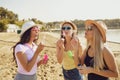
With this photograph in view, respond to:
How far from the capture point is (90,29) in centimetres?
347

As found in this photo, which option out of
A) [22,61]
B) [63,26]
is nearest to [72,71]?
[63,26]

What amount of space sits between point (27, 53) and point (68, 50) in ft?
3.55

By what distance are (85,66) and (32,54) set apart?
867 mm

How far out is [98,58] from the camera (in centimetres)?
316

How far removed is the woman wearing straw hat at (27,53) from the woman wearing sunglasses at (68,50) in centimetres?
52

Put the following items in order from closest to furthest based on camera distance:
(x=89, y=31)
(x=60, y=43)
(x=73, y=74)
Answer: (x=89, y=31) < (x=60, y=43) < (x=73, y=74)

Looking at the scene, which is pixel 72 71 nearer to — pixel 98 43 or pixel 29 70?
pixel 29 70

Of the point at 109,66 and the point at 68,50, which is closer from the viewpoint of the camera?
the point at 109,66

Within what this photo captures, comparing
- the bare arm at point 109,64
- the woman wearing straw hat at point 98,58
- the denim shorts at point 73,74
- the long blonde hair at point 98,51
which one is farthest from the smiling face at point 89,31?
the denim shorts at point 73,74

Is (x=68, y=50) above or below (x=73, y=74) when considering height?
above

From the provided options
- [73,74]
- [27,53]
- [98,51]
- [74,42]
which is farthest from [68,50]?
[98,51]

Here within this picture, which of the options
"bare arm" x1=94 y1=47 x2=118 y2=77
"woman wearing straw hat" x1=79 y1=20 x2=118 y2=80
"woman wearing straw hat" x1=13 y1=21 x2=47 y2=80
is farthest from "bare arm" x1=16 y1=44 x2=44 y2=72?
"bare arm" x1=94 y1=47 x2=118 y2=77

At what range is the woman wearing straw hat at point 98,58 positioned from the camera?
3.17 meters

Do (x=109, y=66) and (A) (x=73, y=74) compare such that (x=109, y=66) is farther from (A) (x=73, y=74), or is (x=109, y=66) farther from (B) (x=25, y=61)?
(A) (x=73, y=74)
